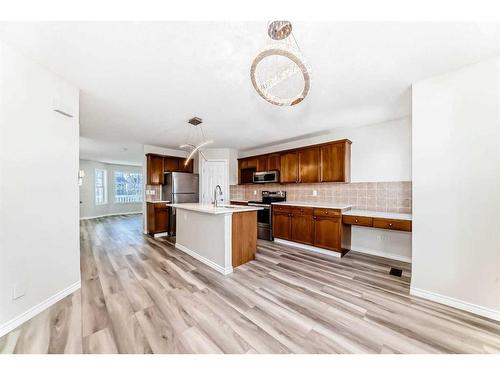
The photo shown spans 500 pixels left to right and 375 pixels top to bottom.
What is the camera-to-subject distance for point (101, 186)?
831cm

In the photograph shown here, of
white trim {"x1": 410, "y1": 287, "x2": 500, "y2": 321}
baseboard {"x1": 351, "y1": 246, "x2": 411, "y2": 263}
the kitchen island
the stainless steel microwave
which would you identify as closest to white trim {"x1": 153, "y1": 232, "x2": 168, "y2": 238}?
the kitchen island

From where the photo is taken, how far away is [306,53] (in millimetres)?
1666

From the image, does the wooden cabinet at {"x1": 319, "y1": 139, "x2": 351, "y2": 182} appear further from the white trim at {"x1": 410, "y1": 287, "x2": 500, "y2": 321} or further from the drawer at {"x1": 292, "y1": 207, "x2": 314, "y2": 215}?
the white trim at {"x1": 410, "y1": 287, "x2": 500, "y2": 321}

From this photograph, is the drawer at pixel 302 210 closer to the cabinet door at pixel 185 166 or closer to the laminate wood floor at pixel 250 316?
the laminate wood floor at pixel 250 316

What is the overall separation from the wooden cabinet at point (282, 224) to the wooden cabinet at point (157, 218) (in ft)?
9.44

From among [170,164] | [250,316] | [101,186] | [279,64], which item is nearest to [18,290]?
[250,316]

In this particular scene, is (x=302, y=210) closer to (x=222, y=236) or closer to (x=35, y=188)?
(x=222, y=236)

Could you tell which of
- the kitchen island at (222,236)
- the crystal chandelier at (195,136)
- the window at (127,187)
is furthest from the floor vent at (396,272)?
the window at (127,187)

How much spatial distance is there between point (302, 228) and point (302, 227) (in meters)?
0.02

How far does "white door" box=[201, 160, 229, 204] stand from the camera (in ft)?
18.6

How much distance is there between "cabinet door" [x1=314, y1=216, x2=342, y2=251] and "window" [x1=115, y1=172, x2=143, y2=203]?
30.0 feet
